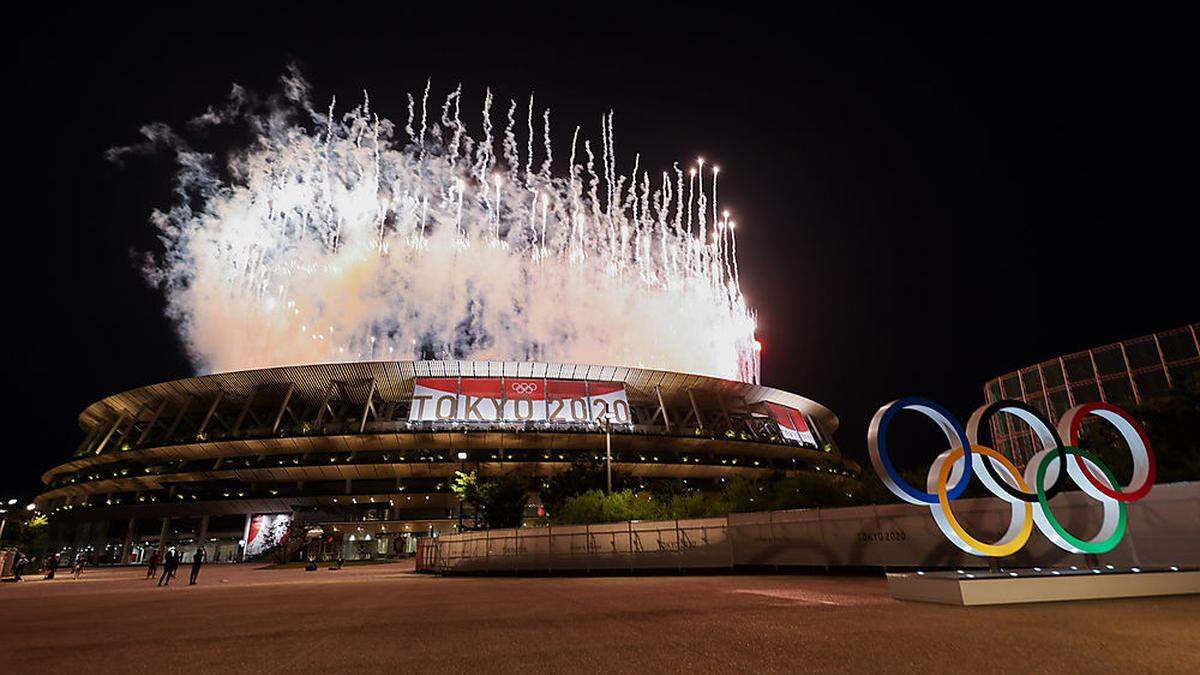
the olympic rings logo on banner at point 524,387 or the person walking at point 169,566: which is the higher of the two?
the olympic rings logo on banner at point 524,387

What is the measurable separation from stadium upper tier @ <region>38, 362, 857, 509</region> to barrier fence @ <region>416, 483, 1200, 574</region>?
1207 inches

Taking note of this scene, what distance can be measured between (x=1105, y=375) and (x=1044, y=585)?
194ft

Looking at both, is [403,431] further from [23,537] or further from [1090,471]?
[1090,471]

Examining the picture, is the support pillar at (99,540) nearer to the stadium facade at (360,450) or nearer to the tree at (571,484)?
the stadium facade at (360,450)

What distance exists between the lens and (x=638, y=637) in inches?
320

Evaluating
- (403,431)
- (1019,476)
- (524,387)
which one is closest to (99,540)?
(403,431)

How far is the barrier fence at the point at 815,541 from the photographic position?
14.2m

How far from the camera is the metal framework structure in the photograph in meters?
49.8

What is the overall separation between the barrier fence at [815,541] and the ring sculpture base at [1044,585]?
329 centimetres

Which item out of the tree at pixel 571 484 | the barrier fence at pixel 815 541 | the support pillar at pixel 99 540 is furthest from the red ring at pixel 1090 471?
the support pillar at pixel 99 540

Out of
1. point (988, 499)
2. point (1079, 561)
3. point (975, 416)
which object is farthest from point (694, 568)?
point (975, 416)

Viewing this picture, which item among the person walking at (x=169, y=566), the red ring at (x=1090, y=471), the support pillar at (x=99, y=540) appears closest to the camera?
the red ring at (x=1090, y=471)

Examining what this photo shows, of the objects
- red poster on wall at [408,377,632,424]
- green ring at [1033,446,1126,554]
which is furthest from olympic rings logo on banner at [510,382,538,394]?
green ring at [1033,446,1126,554]

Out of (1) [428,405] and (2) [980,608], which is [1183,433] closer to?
(2) [980,608]
